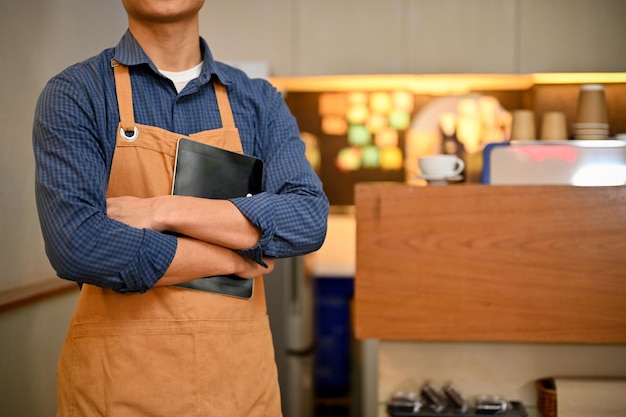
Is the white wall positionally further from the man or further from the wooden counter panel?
the wooden counter panel

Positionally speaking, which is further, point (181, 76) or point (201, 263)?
point (181, 76)

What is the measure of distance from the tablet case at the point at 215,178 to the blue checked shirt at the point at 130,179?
50mm

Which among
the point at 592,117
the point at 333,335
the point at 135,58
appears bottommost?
the point at 333,335

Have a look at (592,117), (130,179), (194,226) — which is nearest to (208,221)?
(194,226)

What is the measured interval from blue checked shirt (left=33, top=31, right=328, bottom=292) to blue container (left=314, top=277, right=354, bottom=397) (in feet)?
7.75

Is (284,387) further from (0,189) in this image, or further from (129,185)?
(129,185)

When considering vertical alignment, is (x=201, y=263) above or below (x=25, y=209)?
below

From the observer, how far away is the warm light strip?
3432 mm

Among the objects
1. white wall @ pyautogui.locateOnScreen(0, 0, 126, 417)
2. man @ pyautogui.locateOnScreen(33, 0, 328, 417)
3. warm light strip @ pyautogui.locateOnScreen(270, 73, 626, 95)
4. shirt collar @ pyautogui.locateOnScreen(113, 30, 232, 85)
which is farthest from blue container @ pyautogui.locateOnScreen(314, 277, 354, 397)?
shirt collar @ pyautogui.locateOnScreen(113, 30, 232, 85)

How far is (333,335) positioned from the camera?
3643 millimetres

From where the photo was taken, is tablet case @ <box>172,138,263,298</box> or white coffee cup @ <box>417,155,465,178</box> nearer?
tablet case @ <box>172,138,263,298</box>

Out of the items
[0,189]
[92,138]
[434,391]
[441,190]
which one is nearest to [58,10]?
[0,189]

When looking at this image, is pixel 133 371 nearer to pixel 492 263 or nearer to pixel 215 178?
pixel 215 178

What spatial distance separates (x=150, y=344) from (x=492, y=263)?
0.82m
